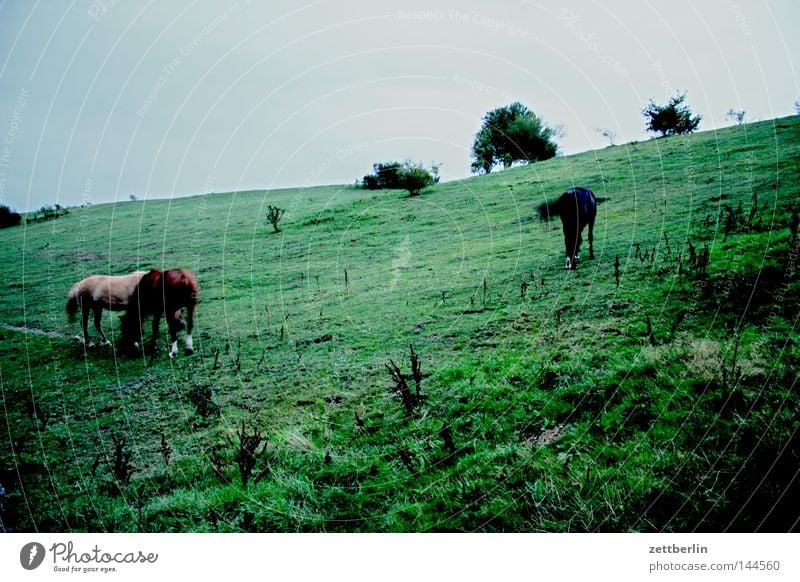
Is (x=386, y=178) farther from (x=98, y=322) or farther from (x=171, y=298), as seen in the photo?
(x=98, y=322)

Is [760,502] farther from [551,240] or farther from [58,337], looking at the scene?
[58,337]

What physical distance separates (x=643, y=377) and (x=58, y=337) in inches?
404

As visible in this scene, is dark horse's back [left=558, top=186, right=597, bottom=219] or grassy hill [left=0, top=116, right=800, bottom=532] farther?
dark horse's back [left=558, top=186, right=597, bottom=219]

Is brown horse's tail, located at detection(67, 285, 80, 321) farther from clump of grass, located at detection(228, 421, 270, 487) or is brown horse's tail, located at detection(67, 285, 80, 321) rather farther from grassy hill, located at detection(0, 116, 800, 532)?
clump of grass, located at detection(228, 421, 270, 487)

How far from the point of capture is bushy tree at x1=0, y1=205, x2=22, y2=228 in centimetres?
695

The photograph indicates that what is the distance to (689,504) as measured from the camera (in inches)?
117

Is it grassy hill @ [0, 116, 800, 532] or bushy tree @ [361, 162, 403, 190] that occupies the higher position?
bushy tree @ [361, 162, 403, 190]
